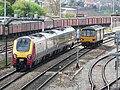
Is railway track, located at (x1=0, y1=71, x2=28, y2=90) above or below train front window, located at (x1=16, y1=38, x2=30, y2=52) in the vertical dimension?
below

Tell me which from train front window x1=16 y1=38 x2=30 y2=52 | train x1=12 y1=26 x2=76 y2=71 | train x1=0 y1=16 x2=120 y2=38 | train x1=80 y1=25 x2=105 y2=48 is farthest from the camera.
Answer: train x1=0 y1=16 x2=120 y2=38

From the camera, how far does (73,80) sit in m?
23.8

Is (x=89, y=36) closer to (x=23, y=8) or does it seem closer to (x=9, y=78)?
(x=9, y=78)

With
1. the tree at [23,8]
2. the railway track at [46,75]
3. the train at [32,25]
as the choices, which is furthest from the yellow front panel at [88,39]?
the tree at [23,8]

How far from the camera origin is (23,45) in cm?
2661

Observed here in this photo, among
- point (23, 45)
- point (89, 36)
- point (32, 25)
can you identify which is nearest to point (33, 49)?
point (23, 45)

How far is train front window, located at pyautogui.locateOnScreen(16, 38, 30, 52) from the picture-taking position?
1040 inches

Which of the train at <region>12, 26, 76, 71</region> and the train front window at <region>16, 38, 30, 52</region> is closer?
the train at <region>12, 26, 76, 71</region>

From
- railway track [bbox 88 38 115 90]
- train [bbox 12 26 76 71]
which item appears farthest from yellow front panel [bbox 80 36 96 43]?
railway track [bbox 88 38 115 90]

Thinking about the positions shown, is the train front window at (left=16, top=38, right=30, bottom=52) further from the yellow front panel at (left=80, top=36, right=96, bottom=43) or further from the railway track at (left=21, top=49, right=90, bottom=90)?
the yellow front panel at (left=80, top=36, right=96, bottom=43)

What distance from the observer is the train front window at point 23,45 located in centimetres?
2642

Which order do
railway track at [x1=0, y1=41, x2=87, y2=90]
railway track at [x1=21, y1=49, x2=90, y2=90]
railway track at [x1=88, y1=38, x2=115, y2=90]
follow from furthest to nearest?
railway track at [x1=0, y1=41, x2=87, y2=90] → railway track at [x1=88, y1=38, x2=115, y2=90] → railway track at [x1=21, y1=49, x2=90, y2=90]

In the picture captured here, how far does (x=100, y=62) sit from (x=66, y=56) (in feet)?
14.7

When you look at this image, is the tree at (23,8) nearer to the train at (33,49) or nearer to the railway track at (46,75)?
the train at (33,49)
